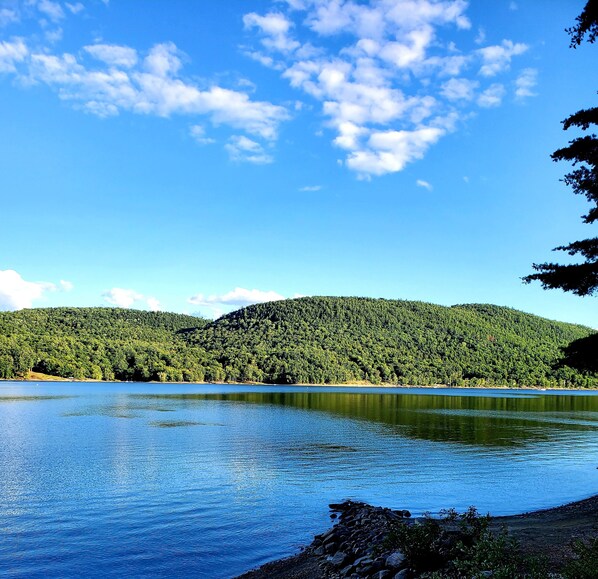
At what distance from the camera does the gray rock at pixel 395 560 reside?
1358 cm

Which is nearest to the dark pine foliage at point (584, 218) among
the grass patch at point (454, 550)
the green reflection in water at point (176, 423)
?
the grass patch at point (454, 550)

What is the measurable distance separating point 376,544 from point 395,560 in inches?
107

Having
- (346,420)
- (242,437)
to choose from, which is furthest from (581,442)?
(242,437)

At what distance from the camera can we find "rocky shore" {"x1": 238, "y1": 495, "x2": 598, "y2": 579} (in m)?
14.2

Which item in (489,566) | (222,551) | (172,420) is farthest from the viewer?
(172,420)

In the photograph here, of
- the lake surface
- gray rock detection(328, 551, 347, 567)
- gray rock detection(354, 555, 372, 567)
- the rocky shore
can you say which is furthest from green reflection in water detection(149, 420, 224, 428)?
gray rock detection(354, 555, 372, 567)

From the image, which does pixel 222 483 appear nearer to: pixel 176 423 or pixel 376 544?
pixel 376 544

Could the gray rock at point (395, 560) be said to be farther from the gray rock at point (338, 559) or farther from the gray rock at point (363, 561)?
the gray rock at point (338, 559)

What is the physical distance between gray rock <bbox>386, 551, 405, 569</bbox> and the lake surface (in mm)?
6387

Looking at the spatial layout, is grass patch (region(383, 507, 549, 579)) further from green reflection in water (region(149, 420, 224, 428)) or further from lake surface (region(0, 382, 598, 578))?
green reflection in water (region(149, 420, 224, 428))

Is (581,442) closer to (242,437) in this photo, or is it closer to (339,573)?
(242,437)

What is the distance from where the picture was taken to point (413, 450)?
46875mm

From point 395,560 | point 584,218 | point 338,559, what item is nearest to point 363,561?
point 395,560

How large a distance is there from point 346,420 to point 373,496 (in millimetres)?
47775
